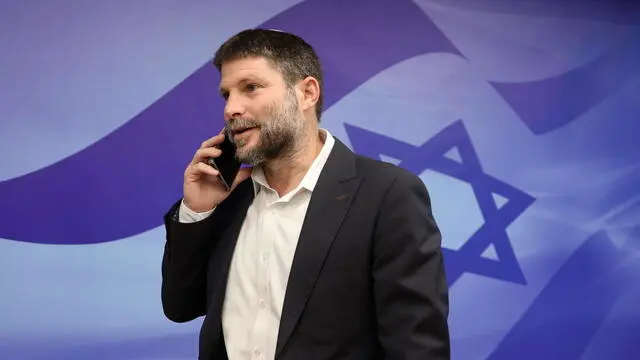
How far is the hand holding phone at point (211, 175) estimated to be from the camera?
1558 millimetres

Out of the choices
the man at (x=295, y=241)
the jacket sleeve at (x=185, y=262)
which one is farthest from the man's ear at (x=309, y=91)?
the jacket sleeve at (x=185, y=262)

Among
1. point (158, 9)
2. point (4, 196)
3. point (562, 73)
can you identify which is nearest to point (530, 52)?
point (562, 73)

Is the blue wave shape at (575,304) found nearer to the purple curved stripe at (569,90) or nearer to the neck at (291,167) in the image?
the purple curved stripe at (569,90)

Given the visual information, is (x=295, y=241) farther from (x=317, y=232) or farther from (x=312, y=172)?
(x=312, y=172)

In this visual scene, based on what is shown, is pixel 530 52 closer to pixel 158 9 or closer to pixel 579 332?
pixel 579 332

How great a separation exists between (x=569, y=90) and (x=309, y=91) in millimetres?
2079

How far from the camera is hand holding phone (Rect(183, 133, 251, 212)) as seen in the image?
156 cm

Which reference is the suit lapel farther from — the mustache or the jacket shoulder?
the mustache

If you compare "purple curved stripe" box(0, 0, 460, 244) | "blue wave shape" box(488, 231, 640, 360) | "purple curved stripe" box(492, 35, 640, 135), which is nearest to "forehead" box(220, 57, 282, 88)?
"purple curved stripe" box(0, 0, 460, 244)

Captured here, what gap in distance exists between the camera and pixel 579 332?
3254 millimetres

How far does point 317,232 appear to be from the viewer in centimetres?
140

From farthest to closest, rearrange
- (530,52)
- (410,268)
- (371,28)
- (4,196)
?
(530,52), (371,28), (4,196), (410,268)

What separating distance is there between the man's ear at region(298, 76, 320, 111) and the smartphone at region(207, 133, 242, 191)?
0.20 meters

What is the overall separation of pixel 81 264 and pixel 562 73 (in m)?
2.38
